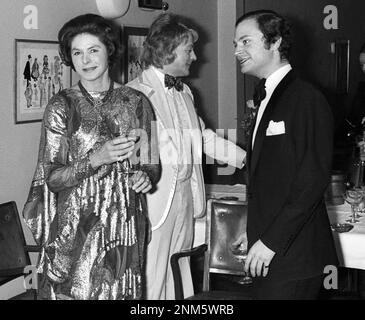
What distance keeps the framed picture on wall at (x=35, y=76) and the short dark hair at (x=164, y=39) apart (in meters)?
0.76

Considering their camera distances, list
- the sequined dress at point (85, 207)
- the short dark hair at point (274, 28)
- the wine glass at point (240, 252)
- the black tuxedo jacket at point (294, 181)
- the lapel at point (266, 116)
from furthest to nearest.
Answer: the wine glass at point (240, 252), the sequined dress at point (85, 207), the short dark hair at point (274, 28), the lapel at point (266, 116), the black tuxedo jacket at point (294, 181)

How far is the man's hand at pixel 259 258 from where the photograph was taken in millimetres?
2260

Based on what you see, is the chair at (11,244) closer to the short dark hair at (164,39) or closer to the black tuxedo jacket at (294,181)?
the short dark hair at (164,39)

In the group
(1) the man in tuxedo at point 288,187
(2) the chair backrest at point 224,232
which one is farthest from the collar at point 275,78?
(2) the chair backrest at point 224,232

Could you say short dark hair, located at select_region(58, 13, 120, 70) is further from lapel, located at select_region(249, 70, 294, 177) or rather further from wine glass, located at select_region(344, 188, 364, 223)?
wine glass, located at select_region(344, 188, 364, 223)

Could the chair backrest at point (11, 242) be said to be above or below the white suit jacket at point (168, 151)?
below

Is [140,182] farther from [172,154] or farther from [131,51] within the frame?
[131,51]

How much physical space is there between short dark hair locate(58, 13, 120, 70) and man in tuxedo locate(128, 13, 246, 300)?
0.76 meters

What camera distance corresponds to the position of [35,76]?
4.04 meters

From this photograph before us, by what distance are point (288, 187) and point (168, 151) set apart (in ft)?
4.17

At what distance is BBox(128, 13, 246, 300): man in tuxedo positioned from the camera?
3430mm

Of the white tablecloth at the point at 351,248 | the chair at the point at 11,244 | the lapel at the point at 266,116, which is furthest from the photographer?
the chair at the point at 11,244

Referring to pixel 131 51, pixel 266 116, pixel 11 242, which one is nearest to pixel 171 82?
pixel 11 242
